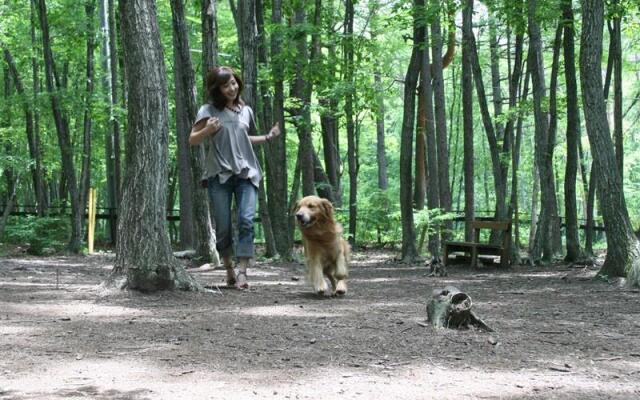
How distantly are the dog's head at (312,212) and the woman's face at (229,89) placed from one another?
47.0 inches

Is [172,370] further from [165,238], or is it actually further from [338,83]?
[338,83]

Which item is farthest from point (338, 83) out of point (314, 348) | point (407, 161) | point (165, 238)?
point (314, 348)

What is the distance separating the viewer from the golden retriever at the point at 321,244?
6500 mm

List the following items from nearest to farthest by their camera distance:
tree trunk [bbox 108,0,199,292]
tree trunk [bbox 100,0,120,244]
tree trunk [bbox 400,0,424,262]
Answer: tree trunk [bbox 108,0,199,292], tree trunk [bbox 400,0,424,262], tree trunk [bbox 100,0,120,244]

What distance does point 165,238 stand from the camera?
18.9 feet

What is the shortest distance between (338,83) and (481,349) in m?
9.89

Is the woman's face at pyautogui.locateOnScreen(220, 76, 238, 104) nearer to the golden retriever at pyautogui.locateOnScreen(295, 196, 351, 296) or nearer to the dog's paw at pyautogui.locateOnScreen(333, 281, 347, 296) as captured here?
the golden retriever at pyautogui.locateOnScreen(295, 196, 351, 296)

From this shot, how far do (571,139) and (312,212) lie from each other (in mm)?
7466

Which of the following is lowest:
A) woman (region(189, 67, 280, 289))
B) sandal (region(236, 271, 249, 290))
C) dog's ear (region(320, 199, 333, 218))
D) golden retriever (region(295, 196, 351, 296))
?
sandal (region(236, 271, 249, 290))

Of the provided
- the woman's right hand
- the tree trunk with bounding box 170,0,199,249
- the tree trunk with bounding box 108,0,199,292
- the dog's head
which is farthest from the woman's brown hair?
the tree trunk with bounding box 170,0,199,249

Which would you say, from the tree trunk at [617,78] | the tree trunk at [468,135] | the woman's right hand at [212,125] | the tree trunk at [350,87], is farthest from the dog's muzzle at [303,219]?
the tree trunk at [617,78]

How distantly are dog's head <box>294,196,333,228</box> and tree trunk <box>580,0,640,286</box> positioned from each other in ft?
12.4

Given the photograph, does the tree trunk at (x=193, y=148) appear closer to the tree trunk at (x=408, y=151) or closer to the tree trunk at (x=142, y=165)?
the tree trunk at (x=142, y=165)

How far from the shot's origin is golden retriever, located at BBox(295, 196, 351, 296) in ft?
21.3
